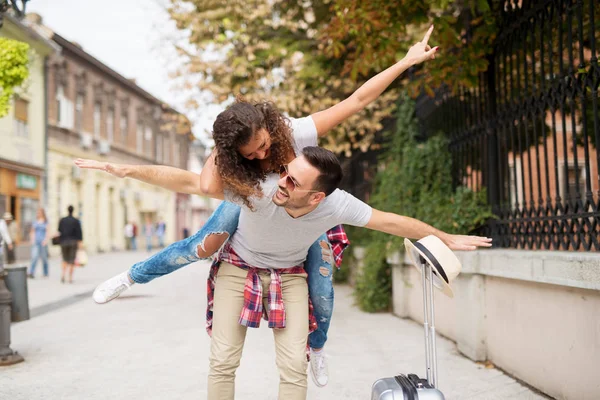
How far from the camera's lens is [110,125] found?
37875 millimetres

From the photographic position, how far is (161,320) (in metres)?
9.21

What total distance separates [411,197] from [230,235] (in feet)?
16.5

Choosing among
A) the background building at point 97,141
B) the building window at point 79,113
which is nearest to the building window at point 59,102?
the background building at point 97,141

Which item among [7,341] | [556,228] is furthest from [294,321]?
[7,341]

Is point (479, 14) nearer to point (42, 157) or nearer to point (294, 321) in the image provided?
point (294, 321)

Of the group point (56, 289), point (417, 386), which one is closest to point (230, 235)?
point (417, 386)

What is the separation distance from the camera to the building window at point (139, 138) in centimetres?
4229

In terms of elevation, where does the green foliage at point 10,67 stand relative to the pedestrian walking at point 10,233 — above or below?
above

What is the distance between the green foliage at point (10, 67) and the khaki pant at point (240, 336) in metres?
5.59

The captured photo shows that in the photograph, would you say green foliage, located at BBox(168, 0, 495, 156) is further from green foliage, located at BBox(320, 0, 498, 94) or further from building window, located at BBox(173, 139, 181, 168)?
building window, located at BBox(173, 139, 181, 168)

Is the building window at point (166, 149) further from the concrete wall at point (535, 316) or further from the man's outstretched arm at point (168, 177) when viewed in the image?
the man's outstretched arm at point (168, 177)

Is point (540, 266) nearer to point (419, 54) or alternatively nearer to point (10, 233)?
point (419, 54)

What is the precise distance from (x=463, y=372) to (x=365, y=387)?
3.22ft

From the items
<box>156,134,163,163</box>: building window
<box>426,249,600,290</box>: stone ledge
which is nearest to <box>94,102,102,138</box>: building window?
<box>156,134,163,163</box>: building window
